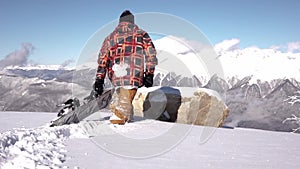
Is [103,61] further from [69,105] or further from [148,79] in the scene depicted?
[69,105]

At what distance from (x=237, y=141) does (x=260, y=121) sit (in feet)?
177

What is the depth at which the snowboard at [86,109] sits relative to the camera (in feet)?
18.8

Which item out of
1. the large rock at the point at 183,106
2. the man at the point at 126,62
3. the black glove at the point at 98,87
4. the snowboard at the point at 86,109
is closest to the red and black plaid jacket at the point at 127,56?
the man at the point at 126,62

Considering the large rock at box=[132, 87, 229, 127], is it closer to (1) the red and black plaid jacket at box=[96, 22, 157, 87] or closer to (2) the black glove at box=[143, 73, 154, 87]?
(2) the black glove at box=[143, 73, 154, 87]

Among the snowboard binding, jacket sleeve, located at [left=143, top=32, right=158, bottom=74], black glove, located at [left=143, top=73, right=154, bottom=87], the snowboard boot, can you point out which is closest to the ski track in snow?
the snowboard boot

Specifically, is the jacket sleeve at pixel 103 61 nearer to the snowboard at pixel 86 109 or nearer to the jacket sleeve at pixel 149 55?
the snowboard at pixel 86 109

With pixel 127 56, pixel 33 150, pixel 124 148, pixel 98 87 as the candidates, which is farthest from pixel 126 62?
pixel 33 150

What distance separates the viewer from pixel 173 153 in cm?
370

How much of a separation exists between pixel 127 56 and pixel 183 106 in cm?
380

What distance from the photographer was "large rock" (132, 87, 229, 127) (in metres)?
9.23

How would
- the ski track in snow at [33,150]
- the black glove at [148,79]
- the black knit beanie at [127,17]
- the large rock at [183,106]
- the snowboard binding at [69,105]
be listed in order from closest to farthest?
1. the ski track in snow at [33,150]
2. the snowboard binding at [69,105]
3. the black glove at [148,79]
4. the black knit beanie at [127,17]
5. the large rock at [183,106]

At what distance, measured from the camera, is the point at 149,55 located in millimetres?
6520

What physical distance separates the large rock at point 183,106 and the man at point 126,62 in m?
2.67

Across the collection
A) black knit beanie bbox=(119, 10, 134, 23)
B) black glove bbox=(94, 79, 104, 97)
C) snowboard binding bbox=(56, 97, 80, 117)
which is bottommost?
snowboard binding bbox=(56, 97, 80, 117)
